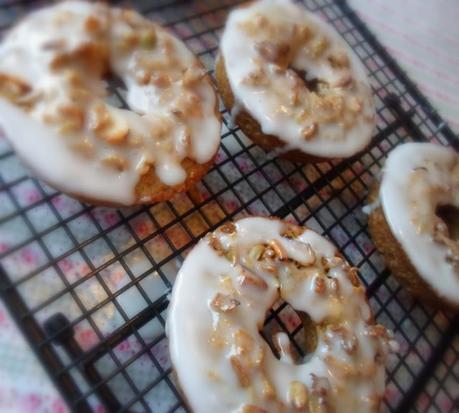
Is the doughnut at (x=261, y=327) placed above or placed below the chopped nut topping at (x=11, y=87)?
below

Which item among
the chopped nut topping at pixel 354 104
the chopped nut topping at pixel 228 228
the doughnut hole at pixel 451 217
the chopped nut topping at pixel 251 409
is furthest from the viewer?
the doughnut hole at pixel 451 217

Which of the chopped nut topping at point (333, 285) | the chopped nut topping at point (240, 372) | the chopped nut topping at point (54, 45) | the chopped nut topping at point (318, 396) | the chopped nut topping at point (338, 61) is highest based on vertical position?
the chopped nut topping at point (54, 45)

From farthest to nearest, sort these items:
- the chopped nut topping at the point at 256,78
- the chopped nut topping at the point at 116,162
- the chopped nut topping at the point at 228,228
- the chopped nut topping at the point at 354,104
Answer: the chopped nut topping at the point at 354,104, the chopped nut topping at the point at 256,78, the chopped nut topping at the point at 228,228, the chopped nut topping at the point at 116,162

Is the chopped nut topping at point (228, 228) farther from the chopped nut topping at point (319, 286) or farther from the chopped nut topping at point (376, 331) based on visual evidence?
the chopped nut topping at point (376, 331)

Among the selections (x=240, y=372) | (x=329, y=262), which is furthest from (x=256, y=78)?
(x=240, y=372)

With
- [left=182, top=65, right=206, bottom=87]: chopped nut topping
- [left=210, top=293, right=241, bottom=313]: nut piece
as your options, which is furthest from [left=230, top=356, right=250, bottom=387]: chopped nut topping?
[left=182, top=65, right=206, bottom=87]: chopped nut topping

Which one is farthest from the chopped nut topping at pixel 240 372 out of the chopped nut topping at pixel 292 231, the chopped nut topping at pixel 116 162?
the chopped nut topping at pixel 116 162

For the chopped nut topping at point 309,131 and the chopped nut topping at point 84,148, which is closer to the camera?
→ the chopped nut topping at point 84,148
